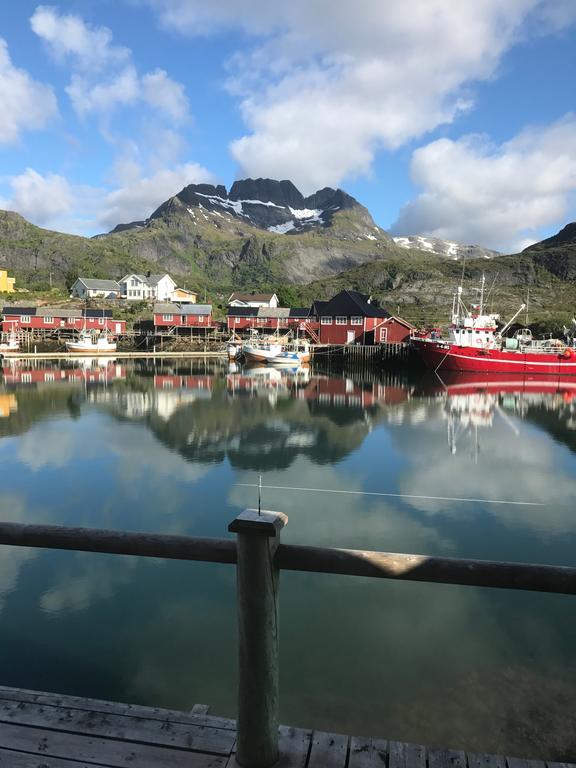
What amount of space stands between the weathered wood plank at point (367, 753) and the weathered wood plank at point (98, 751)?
0.68 metres

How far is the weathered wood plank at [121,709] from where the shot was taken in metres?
3.09

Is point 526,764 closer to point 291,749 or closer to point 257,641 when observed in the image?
point 291,749

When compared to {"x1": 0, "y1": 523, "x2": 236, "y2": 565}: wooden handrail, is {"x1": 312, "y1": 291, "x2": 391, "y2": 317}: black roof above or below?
above

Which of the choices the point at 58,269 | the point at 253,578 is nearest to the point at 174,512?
the point at 253,578

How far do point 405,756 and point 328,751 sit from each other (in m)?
0.41

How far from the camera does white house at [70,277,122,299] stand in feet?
284

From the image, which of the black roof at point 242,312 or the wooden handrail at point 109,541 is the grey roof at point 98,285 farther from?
the wooden handrail at point 109,541

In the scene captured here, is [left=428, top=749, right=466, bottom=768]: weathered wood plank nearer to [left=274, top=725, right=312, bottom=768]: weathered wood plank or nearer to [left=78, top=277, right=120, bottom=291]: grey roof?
[left=274, top=725, right=312, bottom=768]: weathered wood plank

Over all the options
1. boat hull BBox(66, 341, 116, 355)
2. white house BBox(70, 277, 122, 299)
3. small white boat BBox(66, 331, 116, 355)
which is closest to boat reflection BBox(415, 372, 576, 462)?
boat hull BBox(66, 341, 116, 355)

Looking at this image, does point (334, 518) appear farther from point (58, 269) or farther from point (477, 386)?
point (58, 269)

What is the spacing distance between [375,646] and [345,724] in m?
1.50

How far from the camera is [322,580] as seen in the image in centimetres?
858

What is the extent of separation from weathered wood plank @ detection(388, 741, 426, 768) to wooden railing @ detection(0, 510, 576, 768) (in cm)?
63

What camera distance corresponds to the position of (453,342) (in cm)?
4778
